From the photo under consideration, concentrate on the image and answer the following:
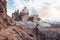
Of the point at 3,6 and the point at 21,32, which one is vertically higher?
the point at 3,6

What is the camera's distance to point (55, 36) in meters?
10.3

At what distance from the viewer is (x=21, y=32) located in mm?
9625

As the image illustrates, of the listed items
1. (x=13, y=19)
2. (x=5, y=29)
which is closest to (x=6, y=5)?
(x=13, y=19)

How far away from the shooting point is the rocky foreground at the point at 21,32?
8890mm

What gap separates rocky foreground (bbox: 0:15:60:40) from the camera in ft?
29.2

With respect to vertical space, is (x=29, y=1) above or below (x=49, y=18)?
above

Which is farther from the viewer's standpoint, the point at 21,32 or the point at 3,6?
the point at 3,6

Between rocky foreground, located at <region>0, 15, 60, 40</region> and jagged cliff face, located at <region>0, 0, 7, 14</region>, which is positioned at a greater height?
jagged cliff face, located at <region>0, 0, 7, 14</region>

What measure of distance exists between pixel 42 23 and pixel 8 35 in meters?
2.36

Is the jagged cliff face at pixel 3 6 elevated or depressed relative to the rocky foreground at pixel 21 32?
→ elevated

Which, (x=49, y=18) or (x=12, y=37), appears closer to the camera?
(x=12, y=37)

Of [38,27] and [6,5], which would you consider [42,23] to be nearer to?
[38,27]

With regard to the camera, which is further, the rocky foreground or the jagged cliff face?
the jagged cliff face

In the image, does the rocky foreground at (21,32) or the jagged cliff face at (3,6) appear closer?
the rocky foreground at (21,32)
